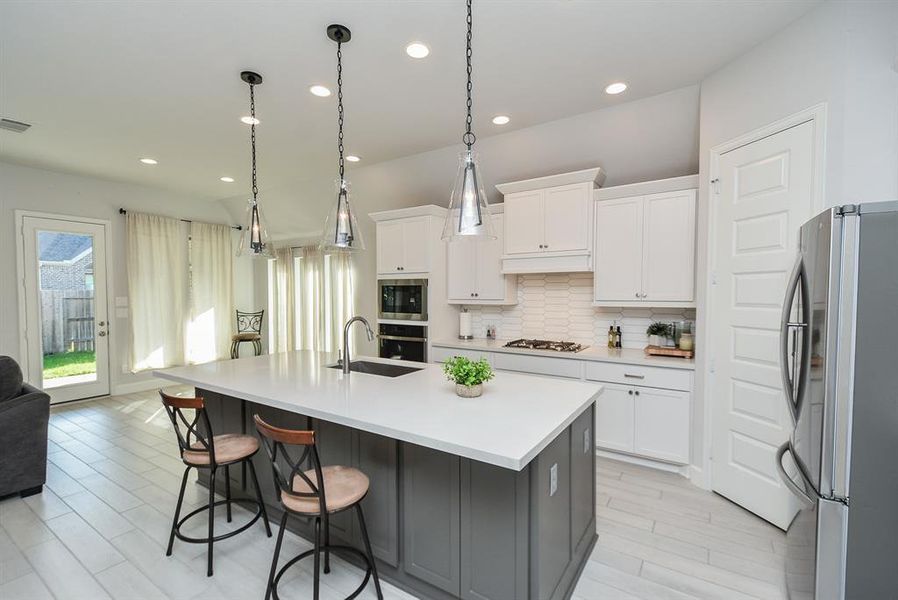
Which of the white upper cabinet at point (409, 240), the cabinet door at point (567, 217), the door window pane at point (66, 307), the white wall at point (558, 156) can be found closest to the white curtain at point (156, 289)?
the door window pane at point (66, 307)

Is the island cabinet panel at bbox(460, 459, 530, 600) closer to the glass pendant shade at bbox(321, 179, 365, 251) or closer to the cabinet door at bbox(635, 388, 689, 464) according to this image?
the glass pendant shade at bbox(321, 179, 365, 251)

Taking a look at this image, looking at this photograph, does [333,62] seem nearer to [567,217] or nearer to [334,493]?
[567,217]

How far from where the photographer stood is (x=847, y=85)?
6.78 feet

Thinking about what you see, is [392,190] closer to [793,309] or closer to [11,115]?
[11,115]

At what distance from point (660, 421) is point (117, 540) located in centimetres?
373

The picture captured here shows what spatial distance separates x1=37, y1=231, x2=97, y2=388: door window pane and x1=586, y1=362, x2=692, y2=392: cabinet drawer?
6.37 meters

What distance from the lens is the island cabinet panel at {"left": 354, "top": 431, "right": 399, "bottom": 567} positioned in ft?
6.58

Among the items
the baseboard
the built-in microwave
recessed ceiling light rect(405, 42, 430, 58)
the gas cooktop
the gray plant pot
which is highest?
recessed ceiling light rect(405, 42, 430, 58)

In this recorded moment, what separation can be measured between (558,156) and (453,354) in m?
2.18

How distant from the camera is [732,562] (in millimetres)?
2160

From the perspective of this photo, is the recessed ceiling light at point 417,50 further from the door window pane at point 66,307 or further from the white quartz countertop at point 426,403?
the door window pane at point 66,307

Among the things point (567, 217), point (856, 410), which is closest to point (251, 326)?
point (567, 217)

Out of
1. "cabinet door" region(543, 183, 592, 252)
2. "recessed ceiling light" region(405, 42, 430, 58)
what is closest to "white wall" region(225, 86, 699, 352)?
"cabinet door" region(543, 183, 592, 252)

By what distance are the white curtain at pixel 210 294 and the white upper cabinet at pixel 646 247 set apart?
19.4 feet
